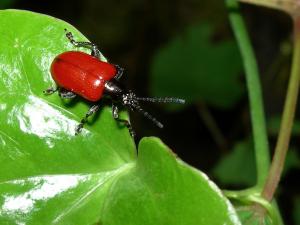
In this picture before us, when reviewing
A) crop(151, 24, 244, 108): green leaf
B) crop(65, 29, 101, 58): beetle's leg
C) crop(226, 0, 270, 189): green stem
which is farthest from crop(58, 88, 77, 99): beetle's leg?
crop(151, 24, 244, 108): green leaf

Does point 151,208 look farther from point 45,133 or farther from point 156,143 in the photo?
point 45,133

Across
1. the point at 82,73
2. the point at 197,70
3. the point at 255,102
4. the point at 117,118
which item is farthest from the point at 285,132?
the point at 197,70

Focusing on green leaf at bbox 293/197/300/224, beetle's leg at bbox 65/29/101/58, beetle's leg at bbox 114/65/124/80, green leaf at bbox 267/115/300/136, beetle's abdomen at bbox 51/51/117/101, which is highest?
beetle's leg at bbox 65/29/101/58

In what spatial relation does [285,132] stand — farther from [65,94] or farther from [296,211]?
[296,211]

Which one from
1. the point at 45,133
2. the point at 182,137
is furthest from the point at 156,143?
the point at 182,137

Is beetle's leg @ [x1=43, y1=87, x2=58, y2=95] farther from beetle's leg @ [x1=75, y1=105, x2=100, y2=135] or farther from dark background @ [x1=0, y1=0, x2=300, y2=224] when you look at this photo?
dark background @ [x1=0, y1=0, x2=300, y2=224]
